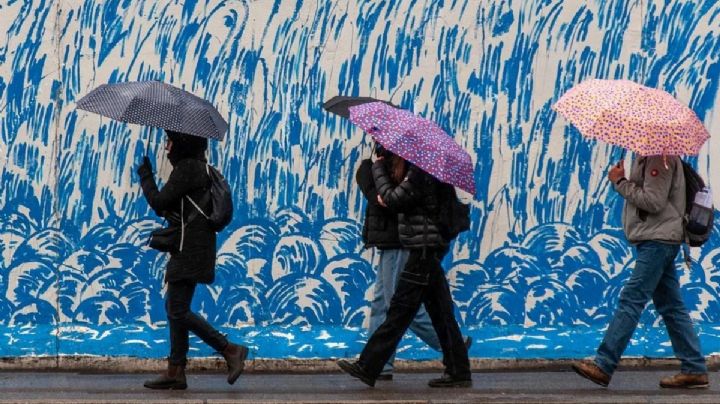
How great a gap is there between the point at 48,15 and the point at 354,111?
2.50 meters

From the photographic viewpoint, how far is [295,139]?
31.3 feet

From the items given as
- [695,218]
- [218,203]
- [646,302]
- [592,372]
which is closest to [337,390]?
[218,203]

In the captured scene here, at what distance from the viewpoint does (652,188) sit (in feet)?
27.0

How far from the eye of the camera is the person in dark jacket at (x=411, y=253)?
825 cm

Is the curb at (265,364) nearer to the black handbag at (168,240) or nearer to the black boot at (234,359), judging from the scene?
the black boot at (234,359)

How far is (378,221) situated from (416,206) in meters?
0.39

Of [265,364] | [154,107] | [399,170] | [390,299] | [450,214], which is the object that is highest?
[154,107]

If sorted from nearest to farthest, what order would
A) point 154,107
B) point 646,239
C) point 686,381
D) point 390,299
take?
Answer: 1. point 154,107
2. point 646,239
3. point 686,381
4. point 390,299

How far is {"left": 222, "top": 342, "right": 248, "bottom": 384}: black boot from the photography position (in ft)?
27.5

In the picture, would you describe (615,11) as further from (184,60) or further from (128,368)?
(128,368)

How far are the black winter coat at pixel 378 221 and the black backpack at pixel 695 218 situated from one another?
5.72 feet

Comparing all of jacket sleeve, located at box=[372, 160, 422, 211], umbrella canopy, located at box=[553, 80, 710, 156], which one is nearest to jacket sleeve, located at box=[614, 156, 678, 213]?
umbrella canopy, located at box=[553, 80, 710, 156]

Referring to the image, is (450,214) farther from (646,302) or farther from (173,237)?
(173,237)

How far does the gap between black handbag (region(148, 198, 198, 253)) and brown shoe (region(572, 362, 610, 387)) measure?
2438 mm
